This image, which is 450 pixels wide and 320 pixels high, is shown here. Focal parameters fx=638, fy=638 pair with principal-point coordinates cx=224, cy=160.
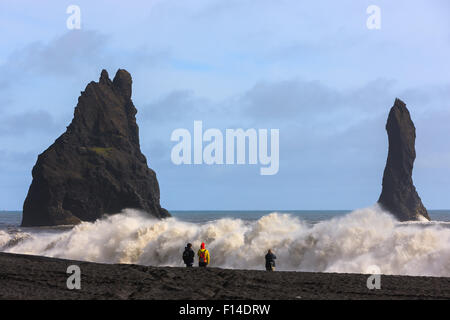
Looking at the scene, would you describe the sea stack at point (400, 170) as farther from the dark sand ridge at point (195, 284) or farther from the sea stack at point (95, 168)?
the dark sand ridge at point (195, 284)

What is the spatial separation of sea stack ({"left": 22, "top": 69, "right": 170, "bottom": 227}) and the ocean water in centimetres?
8997

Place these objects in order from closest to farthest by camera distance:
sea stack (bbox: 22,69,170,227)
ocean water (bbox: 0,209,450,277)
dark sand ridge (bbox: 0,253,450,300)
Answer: dark sand ridge (bbox: 0,253,450,300) → ocean water (bbox: 0,209,450,277) → sea stack (bbox: 22,69,170,227)

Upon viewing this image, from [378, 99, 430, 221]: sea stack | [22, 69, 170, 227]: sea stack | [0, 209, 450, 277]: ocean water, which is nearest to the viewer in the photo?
[0, 209, 450, 277]: ocean water

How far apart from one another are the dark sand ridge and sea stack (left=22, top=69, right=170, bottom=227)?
113213 millimetres

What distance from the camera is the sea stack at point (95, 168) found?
448ft

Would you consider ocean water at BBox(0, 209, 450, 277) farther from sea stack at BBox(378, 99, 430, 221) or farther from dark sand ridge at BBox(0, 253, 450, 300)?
sea stack at BBox(378, 99, 430, 221)

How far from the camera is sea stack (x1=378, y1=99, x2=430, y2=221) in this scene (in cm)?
15775

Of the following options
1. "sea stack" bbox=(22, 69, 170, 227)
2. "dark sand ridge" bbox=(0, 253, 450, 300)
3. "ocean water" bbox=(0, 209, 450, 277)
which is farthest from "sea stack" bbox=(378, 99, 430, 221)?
"dark sand ridge" bbox=(0, 253, 450, 300)

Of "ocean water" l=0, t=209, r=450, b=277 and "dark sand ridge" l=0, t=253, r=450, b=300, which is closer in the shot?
"dark sand ridge" l=0, t=253, r=450, b=300

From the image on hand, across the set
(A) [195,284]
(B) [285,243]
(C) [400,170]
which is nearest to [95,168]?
(C) [400,170]

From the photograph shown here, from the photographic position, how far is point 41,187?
449 feet

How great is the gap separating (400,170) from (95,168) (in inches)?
2985

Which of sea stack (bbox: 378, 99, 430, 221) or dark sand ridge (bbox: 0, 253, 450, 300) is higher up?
sea stack (bbox: 378, 99, 430, 221)
